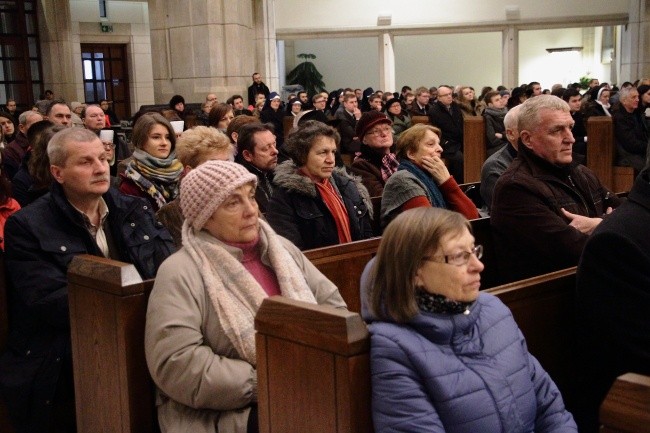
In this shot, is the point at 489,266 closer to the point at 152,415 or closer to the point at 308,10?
the point at 152,415

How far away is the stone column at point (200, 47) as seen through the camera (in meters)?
13.0

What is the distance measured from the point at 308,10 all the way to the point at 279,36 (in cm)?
89

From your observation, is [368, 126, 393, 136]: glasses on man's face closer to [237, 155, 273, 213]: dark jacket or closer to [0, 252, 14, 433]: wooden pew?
[237, 155, 273, 213]: dark jacket

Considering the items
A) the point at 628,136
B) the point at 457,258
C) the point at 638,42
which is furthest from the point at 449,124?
the point at 638,42

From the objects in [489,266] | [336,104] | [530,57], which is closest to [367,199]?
[489,266]

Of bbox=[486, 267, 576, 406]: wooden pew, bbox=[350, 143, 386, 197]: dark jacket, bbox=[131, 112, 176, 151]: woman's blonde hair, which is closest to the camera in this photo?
bbox=[486, 267, 576, 406]: wooden pew

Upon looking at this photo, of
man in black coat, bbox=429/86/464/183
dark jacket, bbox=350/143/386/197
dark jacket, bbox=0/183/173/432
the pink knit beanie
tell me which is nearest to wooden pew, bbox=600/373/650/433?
the pink knit beanie

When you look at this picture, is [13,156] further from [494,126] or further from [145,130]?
[494,126]

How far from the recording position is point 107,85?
63.0 ft

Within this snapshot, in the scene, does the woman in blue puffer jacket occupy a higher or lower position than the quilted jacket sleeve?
higher

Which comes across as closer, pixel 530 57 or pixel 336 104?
pixel 336 104

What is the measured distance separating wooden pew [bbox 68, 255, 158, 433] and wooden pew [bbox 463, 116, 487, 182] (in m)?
7.00

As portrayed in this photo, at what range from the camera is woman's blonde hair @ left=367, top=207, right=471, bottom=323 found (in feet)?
6.54

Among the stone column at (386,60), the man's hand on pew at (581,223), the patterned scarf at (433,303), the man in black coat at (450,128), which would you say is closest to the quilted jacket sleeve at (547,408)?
the patterned scarf at (433,303)
